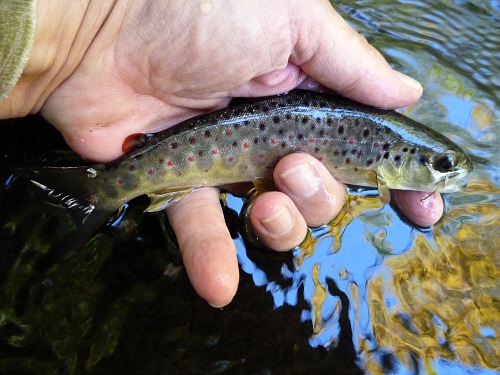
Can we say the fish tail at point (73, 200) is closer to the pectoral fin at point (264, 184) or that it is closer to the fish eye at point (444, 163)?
the pectoral fin at point (264, 184)

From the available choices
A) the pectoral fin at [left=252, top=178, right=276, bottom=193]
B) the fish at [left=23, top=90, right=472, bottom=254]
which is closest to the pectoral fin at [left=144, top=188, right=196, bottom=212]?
the fish at [left=23, top=90, right=472, bottom=254]

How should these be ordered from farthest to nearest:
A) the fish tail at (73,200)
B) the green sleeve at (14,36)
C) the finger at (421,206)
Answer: the finger at (421,206) → the fish tail at (73,200) → the green sleeve at (14,36)

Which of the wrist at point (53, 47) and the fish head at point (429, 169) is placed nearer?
the wrist at point (53, 47)

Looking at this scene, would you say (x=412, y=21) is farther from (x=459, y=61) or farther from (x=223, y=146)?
(x=223, y=146)

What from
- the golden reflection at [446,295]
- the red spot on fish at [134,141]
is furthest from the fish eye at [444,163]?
the red spot on fish at [134,141]

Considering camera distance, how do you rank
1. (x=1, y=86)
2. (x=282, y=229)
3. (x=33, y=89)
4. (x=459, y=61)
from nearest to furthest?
(x=1, y=86) → (x=282, y=229) → (x=33, y=89) → (x=459, y=61)

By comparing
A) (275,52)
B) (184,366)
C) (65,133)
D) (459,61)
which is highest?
(275,52)

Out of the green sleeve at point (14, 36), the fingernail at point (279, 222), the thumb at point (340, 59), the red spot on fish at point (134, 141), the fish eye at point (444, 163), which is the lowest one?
the fingernail at point (279, 222)

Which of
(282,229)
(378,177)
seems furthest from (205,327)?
(378,177)
